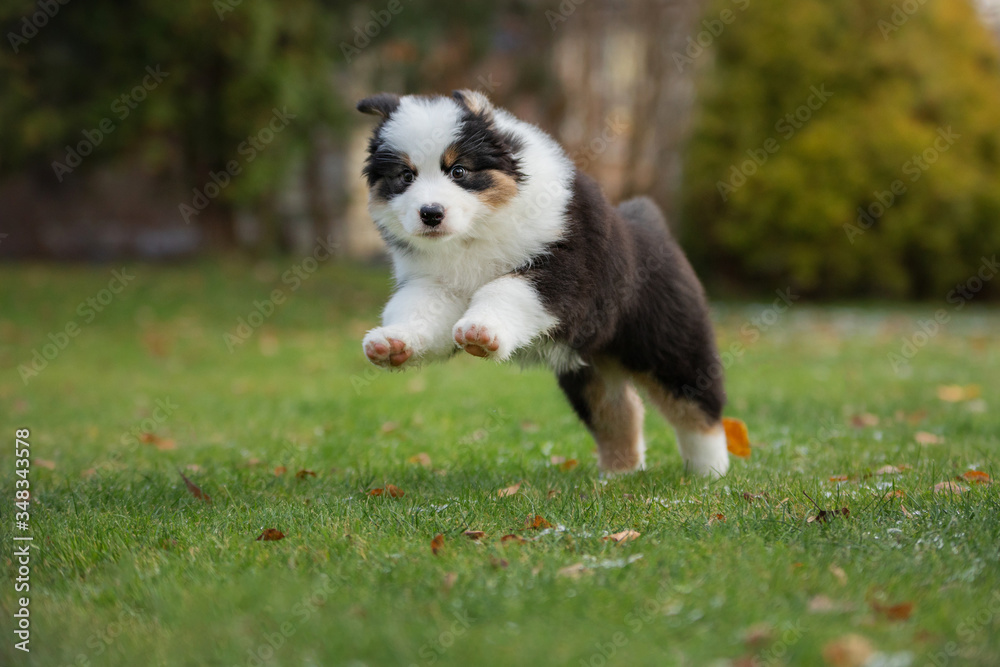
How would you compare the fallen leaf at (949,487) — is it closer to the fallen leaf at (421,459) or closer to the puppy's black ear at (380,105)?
the fallen leaf at (421,459)

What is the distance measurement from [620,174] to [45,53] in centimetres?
1023

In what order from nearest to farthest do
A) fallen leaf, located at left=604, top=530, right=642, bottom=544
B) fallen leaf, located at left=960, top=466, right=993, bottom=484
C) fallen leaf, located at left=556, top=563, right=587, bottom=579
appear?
fallen leaf, located at left=556, top=563, right=587, bottom=579 < fallen leaf, located at left=604, top=530, right=642, bottom=544 < fallen leaf, located at left=960, top=466, right=993, bottom=484

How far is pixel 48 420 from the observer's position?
766 cm

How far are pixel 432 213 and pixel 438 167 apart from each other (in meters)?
0.27

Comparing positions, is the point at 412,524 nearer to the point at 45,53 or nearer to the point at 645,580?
the point at 645,580

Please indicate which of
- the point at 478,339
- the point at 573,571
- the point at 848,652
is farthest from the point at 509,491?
the point at 848,652

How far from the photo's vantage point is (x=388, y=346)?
12.1 ft

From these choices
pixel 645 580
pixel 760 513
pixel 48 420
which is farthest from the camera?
pixel 48 420

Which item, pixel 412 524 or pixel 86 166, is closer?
pixel 412 524

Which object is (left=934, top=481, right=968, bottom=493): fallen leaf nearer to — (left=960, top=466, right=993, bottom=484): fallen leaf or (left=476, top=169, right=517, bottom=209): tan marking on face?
(left=960, top=466, right=993, bottom=484): fallen leaf

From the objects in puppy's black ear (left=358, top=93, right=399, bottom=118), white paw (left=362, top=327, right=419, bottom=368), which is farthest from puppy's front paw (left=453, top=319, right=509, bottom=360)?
puppy's black ear (left=358, top=93, right=399, bottom=118)

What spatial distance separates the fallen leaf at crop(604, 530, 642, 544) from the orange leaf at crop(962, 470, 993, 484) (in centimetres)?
186

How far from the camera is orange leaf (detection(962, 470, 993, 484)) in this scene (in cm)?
435

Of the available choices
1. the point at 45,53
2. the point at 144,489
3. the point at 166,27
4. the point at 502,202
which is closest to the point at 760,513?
the point at 502,202
